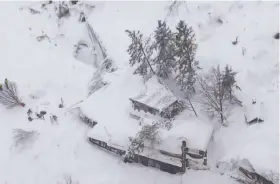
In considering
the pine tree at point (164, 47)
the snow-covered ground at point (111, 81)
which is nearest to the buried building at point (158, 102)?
the snow-covered ground at point (111, 81)

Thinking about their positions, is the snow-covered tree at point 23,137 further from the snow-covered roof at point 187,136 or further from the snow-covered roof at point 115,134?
the snow-covered roof at point 187,136

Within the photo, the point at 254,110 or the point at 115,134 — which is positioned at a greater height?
the point at 254,110

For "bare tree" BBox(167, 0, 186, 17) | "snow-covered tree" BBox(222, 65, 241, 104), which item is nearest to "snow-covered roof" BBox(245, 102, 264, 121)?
"snow-covered tree" BBox(222, 65, 241, 104)

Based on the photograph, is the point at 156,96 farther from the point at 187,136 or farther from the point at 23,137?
the point at 23,137

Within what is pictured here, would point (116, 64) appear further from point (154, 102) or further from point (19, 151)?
point (19, 151)

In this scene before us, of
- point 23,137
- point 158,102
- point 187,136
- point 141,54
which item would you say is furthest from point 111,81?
point 187,136
